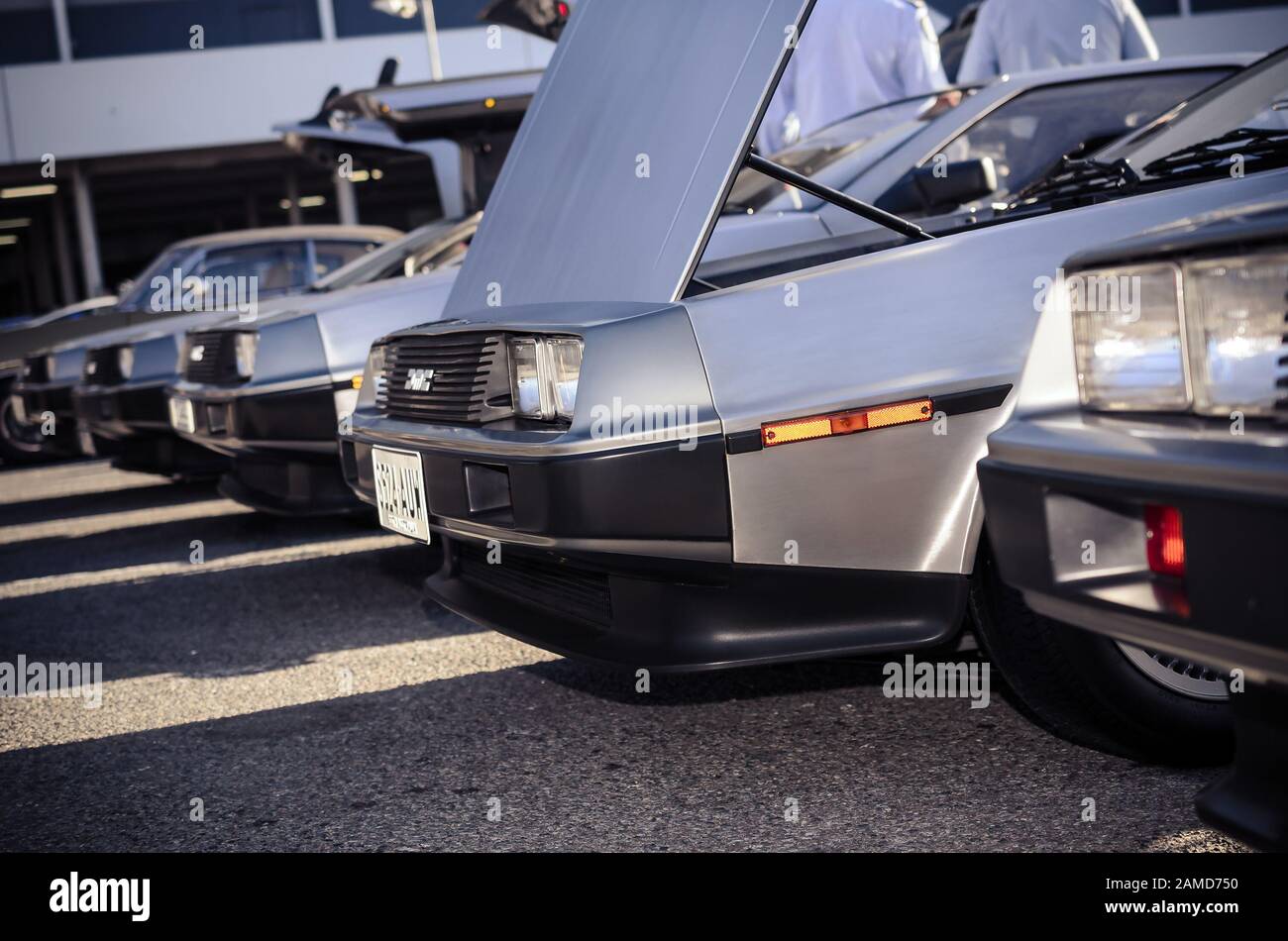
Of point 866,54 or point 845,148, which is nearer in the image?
point 845,148

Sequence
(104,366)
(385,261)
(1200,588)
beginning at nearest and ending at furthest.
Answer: (1200,588) < (385,261) < (104,366)

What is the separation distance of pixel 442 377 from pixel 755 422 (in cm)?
81

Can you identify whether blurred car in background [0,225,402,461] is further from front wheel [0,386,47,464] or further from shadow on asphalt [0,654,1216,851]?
shadow on asphalt [0,654,1216,851]

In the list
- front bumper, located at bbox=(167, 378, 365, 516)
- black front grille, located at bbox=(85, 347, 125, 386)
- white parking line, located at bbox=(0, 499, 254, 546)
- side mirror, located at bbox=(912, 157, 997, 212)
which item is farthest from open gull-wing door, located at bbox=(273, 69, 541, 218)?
side mirror, located at bbox=(912, 157, 997, 212)

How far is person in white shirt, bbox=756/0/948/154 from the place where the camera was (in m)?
5.08

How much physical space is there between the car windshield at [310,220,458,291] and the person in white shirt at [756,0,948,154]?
1.81m

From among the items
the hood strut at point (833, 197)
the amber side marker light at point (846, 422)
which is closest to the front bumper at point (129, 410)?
the hood strut at point (833, 197)

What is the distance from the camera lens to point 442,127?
5789 millimetres

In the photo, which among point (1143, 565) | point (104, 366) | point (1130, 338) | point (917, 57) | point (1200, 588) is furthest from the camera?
point (104, 366)

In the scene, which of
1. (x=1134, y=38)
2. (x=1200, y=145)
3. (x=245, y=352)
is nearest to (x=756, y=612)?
(x=1200, y=145)

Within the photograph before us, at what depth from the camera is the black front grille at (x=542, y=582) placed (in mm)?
2498

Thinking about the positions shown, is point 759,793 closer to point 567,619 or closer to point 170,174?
point 567,619

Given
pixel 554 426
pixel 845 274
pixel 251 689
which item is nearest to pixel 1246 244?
pixel 845 274

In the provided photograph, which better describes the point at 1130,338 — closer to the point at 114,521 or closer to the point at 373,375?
the point at 373,375
